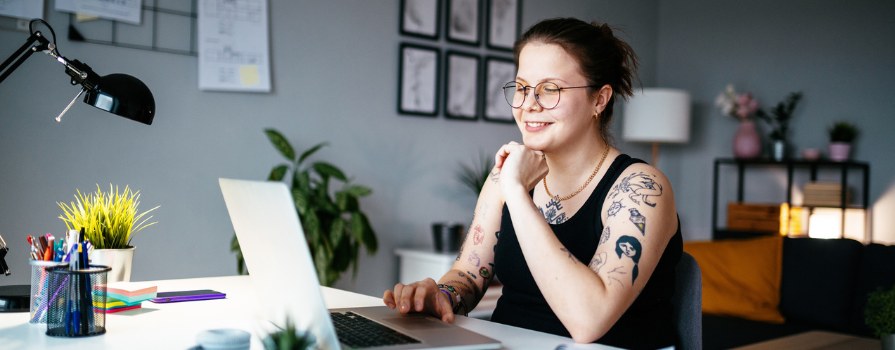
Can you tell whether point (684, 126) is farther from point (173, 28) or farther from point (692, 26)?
point (173, 28)

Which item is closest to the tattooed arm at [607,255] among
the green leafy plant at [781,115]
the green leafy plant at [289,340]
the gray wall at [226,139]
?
the green leafy plant at [289,340]

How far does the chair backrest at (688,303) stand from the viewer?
150 centimetres

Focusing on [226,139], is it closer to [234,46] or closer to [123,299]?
[234,46]

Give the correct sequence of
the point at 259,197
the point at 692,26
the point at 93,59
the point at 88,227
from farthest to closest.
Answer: the point at 692,26 < the point at 93,59 < the point at 88,227 < the point at 259,197

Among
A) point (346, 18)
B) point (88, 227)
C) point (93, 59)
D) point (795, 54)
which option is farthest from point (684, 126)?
point (88, 227)

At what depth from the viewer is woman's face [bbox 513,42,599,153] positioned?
62.5 inches

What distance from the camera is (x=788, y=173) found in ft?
15.3

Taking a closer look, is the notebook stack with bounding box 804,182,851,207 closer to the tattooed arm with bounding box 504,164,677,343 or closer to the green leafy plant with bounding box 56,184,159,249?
the tattooed arm with bounding box 504,164,677,343

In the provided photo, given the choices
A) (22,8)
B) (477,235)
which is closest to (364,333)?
(477,235)

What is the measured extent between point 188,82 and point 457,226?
1.36 meters

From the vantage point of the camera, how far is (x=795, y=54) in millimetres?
4785

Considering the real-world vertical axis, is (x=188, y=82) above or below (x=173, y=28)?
below

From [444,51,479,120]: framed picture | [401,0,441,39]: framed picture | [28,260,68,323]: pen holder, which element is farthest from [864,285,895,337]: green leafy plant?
[401,0,441,39]: framed picture

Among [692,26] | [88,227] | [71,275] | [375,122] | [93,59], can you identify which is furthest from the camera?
[692,26]
